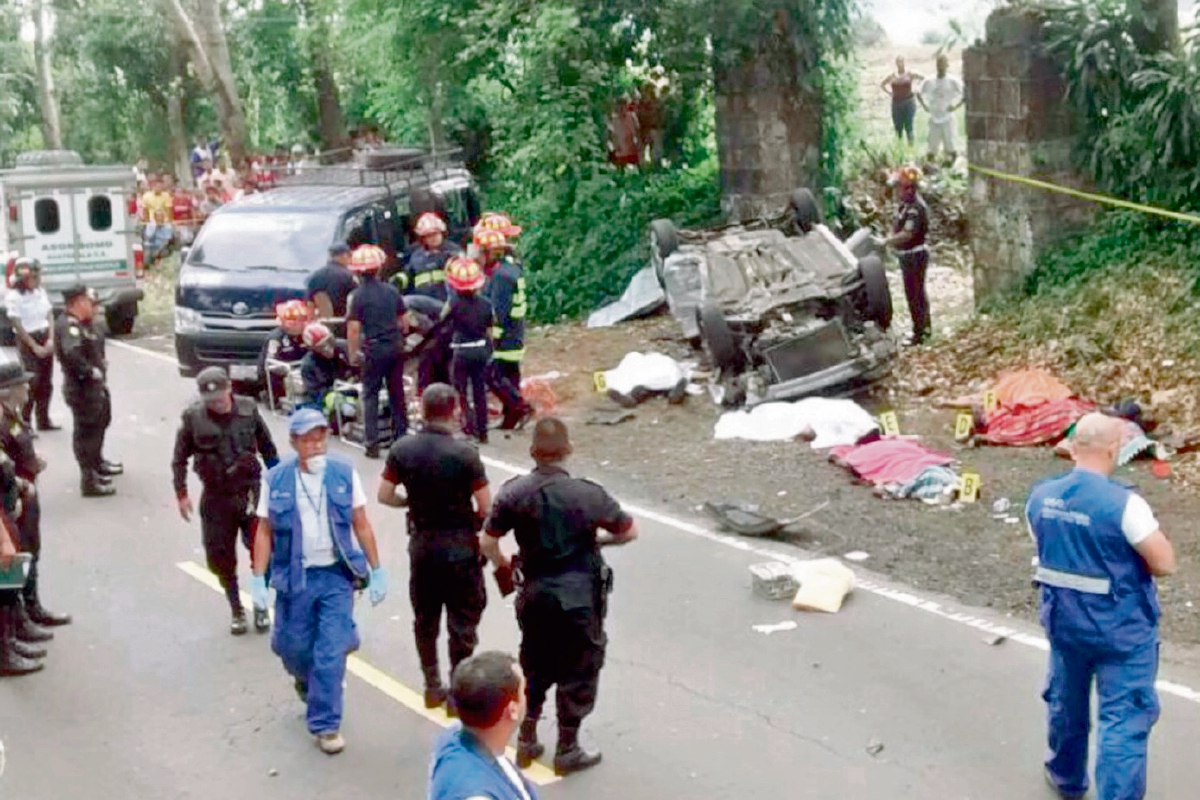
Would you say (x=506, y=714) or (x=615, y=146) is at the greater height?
(x=615, y=146)

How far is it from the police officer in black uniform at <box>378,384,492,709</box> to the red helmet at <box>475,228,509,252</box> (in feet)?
22.3

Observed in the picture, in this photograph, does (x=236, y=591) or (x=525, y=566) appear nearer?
(x=525, y=566)

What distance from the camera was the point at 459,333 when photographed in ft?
46.8

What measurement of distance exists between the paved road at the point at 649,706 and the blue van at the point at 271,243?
6011 millimetres

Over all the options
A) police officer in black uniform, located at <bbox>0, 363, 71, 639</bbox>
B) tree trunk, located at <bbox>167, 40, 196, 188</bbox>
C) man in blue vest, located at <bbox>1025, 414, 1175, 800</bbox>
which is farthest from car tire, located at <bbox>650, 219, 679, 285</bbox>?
tree trunk, located at <bbox>167, 40, 196, 188</bbox>

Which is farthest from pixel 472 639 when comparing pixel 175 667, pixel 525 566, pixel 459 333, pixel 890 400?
pixel 890 400

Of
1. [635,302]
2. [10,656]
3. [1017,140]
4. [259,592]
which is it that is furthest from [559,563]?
[635,302]

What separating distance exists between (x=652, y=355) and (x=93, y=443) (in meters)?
5.33

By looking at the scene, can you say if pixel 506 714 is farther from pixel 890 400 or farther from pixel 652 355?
pixel 652 355

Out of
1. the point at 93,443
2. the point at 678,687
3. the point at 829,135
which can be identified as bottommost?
the point at 678,687

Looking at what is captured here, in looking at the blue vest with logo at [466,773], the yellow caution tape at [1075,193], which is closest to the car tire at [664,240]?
the yellow caution tape at [1075,193]

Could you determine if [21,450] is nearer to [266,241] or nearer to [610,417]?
[610,417]

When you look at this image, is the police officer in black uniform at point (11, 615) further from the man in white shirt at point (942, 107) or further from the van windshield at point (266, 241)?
the man in white shirt at point (942, 107)

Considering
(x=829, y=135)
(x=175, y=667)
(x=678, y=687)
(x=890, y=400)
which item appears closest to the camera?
(x=678, y=687)
